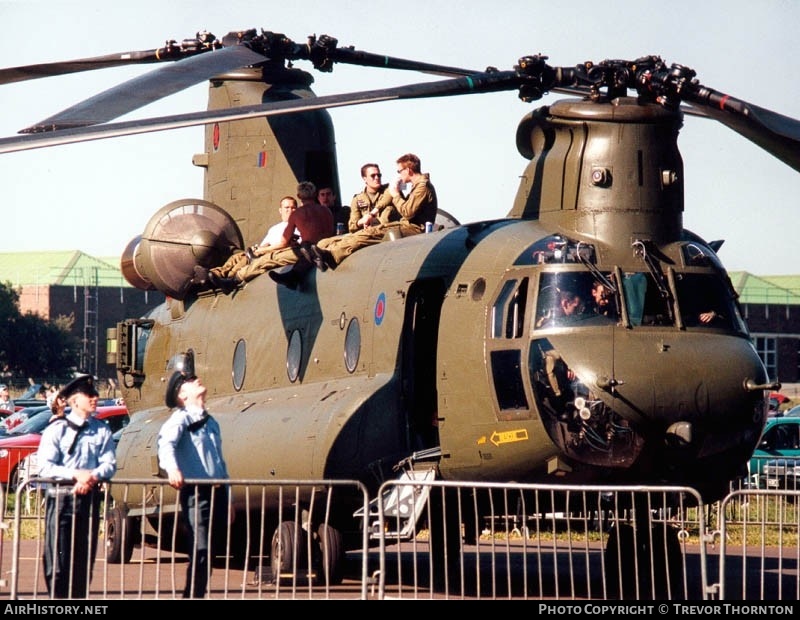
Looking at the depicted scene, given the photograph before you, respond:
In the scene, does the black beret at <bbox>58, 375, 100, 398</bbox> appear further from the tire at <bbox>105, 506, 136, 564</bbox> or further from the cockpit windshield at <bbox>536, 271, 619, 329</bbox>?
the tire at <bbox>105, 506, 136, 564</bbox>

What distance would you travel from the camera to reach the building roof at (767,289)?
258ft

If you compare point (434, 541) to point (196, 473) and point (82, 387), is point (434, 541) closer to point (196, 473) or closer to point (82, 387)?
point (196, 473)

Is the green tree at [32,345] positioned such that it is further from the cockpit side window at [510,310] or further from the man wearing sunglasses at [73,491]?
the man wearing sunglasses at [73,491]

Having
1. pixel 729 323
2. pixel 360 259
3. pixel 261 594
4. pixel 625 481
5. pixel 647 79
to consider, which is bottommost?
Result: pixel 261 594

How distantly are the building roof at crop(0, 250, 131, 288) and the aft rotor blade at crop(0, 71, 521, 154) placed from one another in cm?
7543

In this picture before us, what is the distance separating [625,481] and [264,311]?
537 centimetres

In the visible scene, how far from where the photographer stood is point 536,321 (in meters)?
12.5

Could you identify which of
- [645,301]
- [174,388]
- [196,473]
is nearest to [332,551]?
[196,473]

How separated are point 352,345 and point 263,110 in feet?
11.6

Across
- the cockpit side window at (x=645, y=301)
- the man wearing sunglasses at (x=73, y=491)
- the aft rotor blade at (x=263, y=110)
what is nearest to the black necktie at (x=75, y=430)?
the man wearing sunglasses at (x=73, y=491)

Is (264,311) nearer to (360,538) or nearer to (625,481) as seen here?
(360,538)

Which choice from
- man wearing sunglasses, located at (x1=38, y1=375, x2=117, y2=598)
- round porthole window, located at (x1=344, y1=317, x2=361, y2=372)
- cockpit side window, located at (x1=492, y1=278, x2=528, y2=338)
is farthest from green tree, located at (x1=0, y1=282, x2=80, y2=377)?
man wearing sunglasses, located at (x1=38, y1=375, x2=117, y2=598)

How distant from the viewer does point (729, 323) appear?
42.2 ft
